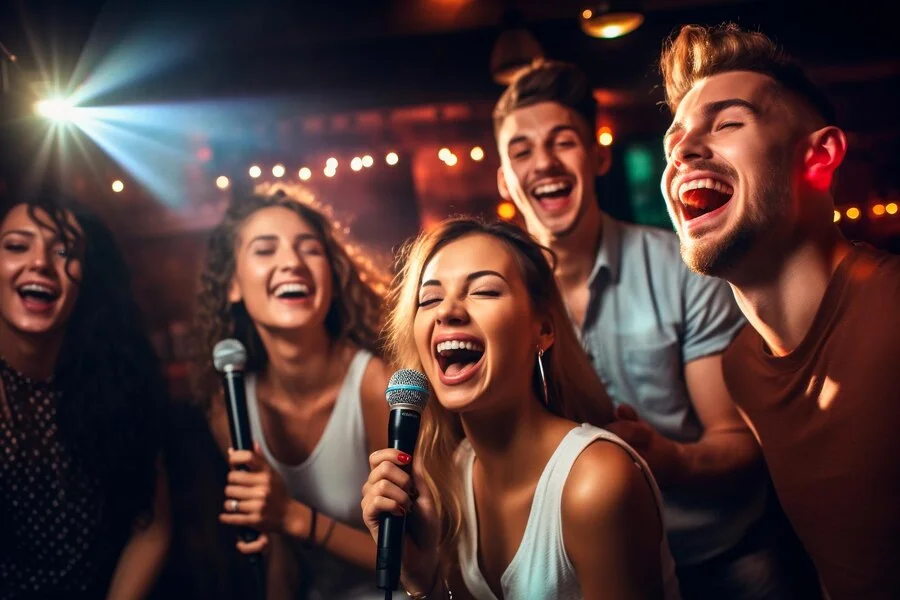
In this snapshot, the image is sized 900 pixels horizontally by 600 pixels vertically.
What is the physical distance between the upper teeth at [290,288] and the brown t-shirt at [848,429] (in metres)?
1.16

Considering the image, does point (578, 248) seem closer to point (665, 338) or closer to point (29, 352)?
point (665, 338)

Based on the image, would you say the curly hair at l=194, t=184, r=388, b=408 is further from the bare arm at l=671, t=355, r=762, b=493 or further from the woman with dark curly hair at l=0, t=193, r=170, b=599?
the bare arm at l=671, t=355, r=762, b=493

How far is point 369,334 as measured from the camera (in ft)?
6.45

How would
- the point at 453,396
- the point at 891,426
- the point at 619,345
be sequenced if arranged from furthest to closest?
Result: the point at 619,345 < the point at 453,396 < the point at 891,426

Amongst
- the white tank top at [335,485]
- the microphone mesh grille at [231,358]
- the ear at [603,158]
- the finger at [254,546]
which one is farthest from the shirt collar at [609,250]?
the finger at [254,546]

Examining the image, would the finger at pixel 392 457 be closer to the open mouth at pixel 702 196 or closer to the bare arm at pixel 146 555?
the open mouth at pixel 702 196

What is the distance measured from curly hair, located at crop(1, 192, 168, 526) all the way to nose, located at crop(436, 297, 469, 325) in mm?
990

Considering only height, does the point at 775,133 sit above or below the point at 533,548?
above

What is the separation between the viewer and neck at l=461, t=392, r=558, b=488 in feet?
4.94

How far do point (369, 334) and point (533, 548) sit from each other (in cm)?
78

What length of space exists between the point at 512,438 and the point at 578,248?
0.58m

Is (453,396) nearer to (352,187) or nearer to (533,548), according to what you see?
(533,548)

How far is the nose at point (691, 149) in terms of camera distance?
4.88 ft

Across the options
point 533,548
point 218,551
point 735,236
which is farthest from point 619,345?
point 218,551
